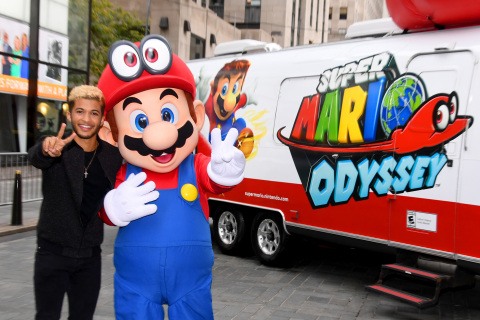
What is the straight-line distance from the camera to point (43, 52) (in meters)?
15.4

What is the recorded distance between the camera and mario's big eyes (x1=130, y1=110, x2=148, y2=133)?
3656mm

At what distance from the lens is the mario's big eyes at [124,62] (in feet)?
11.9

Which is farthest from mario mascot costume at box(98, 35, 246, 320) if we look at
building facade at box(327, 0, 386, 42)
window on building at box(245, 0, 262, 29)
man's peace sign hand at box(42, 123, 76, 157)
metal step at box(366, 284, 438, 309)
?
building facade at box(327, 0, 386, 42)

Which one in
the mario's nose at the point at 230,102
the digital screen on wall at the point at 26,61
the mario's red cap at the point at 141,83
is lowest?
the mario's red cap at the point at 141,83

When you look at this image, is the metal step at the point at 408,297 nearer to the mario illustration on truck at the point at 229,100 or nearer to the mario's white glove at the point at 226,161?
the mario's white glove at the point at 226,161

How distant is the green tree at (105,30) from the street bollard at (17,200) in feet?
49.2

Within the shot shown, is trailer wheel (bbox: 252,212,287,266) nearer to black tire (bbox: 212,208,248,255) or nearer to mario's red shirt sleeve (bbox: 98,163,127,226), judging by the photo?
black tire (bbox: 212,208,248,255)

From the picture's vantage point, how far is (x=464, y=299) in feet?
21.5

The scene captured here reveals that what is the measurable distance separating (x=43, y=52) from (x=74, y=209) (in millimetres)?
13052

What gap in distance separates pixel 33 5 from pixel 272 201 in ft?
30.4

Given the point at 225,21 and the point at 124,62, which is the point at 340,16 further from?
the point at 124,62

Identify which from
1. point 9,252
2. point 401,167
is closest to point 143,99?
point 401,167

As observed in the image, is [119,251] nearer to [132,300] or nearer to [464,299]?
[132,300]

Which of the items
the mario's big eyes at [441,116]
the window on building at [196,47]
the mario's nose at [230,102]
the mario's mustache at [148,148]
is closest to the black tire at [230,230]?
the mario's nose at [230,102]
